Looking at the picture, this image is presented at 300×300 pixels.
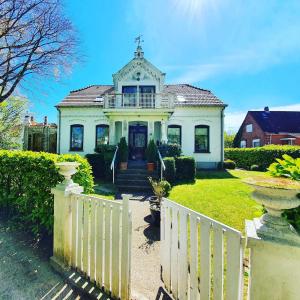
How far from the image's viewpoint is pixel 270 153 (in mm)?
18125

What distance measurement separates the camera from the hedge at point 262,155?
1756cm

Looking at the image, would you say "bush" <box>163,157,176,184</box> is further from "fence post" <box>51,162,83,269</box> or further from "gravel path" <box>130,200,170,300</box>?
"fence post" <box>51,162,83,269</box>

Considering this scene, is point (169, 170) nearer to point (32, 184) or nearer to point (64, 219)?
point (32, 184)

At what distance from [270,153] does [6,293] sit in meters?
19.5

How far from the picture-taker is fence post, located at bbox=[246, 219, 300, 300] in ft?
4.78

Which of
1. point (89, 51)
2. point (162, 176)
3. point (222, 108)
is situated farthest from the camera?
point (222, 108)

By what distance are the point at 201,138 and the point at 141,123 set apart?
15.7 feet

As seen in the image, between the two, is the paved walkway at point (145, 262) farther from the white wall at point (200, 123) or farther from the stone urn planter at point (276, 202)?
the white wall at point (200, 123)

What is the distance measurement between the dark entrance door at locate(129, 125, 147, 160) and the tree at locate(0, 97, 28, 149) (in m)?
13.3

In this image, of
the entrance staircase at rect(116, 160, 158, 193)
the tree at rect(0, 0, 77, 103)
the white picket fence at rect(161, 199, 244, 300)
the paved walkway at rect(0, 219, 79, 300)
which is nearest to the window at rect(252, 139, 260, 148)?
the entrance staircase at rect(116, 160, 158, 193)

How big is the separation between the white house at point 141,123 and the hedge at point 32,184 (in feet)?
34.2

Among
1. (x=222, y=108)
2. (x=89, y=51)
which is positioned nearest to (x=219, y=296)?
(x=89, y=51)

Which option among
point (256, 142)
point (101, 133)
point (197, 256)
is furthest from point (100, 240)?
point (256, 142)

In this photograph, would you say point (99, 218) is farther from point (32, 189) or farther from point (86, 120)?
point (86, 120)
